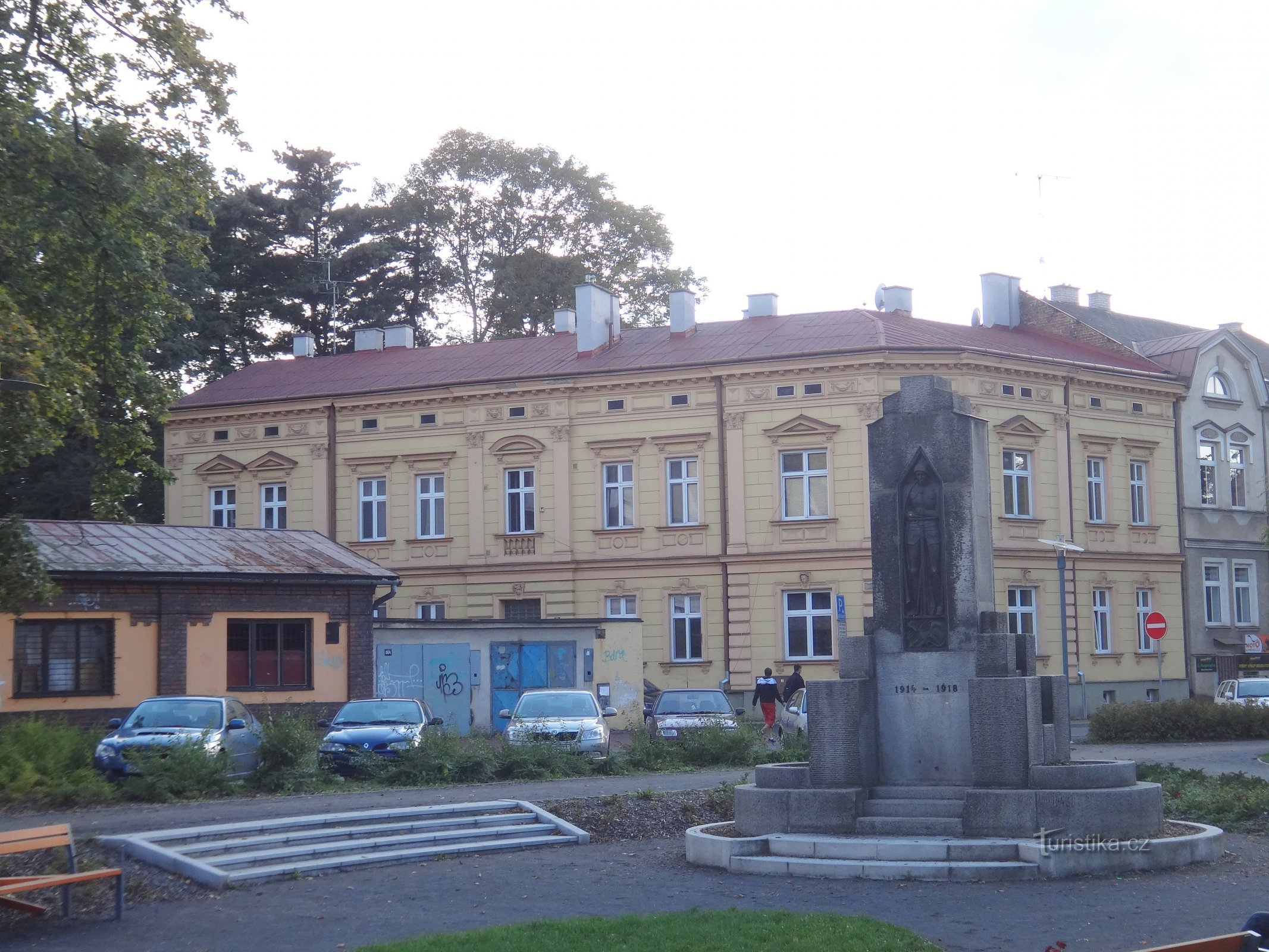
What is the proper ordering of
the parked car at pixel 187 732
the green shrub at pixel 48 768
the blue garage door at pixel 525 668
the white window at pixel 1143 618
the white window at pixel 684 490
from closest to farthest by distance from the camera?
the green shrub at pixel 48 768, the parked car at pixel 187 732, the blue garage door at pixel 525 668, the white window at pixel 684 490, the white window at pixel 1143 618

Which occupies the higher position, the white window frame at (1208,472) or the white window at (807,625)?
the white window frame at (1208,472)

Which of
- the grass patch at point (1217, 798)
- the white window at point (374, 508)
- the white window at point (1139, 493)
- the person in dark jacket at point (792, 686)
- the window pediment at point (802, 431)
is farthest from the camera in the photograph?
the white window at point (374, 508)

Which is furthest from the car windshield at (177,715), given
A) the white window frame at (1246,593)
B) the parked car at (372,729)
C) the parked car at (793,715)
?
the white window frame at (1246,593)

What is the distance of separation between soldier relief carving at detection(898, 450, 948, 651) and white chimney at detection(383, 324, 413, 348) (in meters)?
38.4

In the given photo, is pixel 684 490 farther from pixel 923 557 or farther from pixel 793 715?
pixel 923 557

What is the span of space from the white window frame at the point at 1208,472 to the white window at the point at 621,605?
60.8 feet

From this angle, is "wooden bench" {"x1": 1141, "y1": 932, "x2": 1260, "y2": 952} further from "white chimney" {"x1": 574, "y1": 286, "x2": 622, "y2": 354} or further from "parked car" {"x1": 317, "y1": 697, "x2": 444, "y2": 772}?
"white chimney" {"x1": 574, "y1": 286, "x2": 622, "y2": 354}

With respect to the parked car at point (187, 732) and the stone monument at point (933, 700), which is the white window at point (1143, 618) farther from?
the stone monument at point (933, 700)

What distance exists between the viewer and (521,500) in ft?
145

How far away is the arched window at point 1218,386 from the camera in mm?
47062

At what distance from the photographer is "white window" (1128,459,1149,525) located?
45.3m

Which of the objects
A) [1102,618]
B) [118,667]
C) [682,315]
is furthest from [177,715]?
[1102,618]

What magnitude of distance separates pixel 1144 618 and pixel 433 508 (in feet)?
72.0

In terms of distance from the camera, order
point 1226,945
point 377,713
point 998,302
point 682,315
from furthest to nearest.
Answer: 1. point 998,302
2. point 682,315
3. point 377,713
4. point 1226,945
